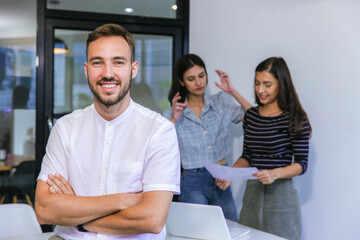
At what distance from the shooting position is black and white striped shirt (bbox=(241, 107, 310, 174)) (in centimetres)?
280

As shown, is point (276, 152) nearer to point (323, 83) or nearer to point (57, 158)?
point (323, 83)

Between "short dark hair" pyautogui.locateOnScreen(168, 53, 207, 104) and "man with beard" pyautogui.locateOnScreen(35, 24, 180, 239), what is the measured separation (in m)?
1.35

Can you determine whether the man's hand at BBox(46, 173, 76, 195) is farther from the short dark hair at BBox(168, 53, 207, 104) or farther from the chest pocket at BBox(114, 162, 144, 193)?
the short dark hair at BBox(168, 53, 207, 104)

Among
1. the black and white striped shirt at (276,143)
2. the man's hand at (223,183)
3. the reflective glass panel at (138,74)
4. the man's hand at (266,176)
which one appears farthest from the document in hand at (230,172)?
the reflective glass panel at (138,74)

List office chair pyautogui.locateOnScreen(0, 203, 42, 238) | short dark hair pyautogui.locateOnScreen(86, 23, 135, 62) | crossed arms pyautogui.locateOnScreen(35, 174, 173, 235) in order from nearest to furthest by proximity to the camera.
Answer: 1. crossed arms pyautogui.locateOnScreen(35, 174, 173, 235)
2. short dark hair pyautogui.locateOnScreen(86, 23, 135, 62)
3. office chair pyautogui.locateOnScreen(0, 203, 42, 238)

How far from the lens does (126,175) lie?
5.91 feet

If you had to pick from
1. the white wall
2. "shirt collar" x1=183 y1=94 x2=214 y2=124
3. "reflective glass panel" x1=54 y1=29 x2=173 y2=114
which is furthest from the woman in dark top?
"reflective glass panel" x1=54 y1=29 x2=173 y2=114

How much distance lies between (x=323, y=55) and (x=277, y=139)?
36.4 inches

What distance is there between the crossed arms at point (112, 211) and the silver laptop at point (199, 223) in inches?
10.0

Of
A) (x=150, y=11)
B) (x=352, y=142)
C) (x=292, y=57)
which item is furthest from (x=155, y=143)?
(x=150, y=11)

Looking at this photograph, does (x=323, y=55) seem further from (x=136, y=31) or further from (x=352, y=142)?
(x=136, y=31)

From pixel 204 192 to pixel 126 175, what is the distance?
140cm

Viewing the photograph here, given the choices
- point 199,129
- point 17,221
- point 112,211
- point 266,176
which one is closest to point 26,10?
point 199,129

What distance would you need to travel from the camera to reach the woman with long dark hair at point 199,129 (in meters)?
3.14
